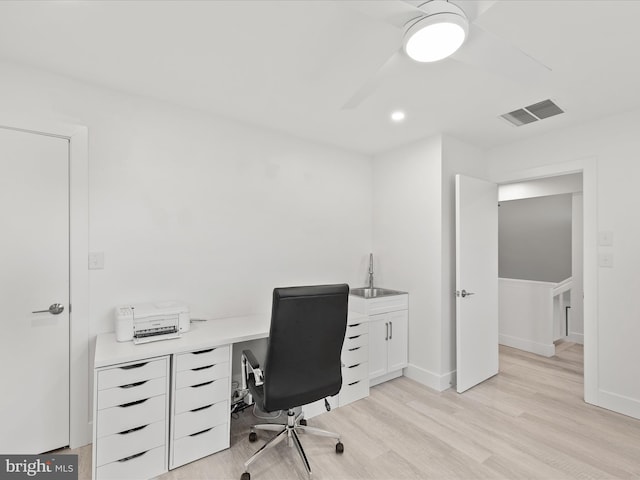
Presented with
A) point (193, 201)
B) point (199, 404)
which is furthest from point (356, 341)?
point (193, 201)

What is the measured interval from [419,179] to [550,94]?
4.10ft

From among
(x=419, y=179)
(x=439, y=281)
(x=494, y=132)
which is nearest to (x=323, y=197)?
(x=419, y=179)

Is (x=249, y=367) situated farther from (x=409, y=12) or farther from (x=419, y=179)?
(x=419, y=179)

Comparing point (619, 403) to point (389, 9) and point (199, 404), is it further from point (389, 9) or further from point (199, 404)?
point (389, 9)

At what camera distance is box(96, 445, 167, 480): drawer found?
1.73 m

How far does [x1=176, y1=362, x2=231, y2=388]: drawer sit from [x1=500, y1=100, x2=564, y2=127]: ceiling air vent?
3027 millimetres

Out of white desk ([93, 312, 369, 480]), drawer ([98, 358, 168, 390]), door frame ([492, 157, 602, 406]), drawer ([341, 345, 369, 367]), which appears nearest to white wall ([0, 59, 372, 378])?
white desk ([93, 312, 369, 480])

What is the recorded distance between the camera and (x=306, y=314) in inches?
71.5

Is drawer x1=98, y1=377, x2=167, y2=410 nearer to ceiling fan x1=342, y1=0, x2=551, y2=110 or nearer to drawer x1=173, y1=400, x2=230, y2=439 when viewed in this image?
drawer x1=173, y1=400, x2=230, y2=439

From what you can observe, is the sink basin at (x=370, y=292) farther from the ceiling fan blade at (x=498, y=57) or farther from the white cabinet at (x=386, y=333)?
the ceiling fan blade at (x=498, y=57)

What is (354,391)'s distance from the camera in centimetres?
278

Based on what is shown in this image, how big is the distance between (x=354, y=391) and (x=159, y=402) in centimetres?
161

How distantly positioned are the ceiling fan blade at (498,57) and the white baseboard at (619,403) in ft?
8.88

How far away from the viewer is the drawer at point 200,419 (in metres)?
1.93
